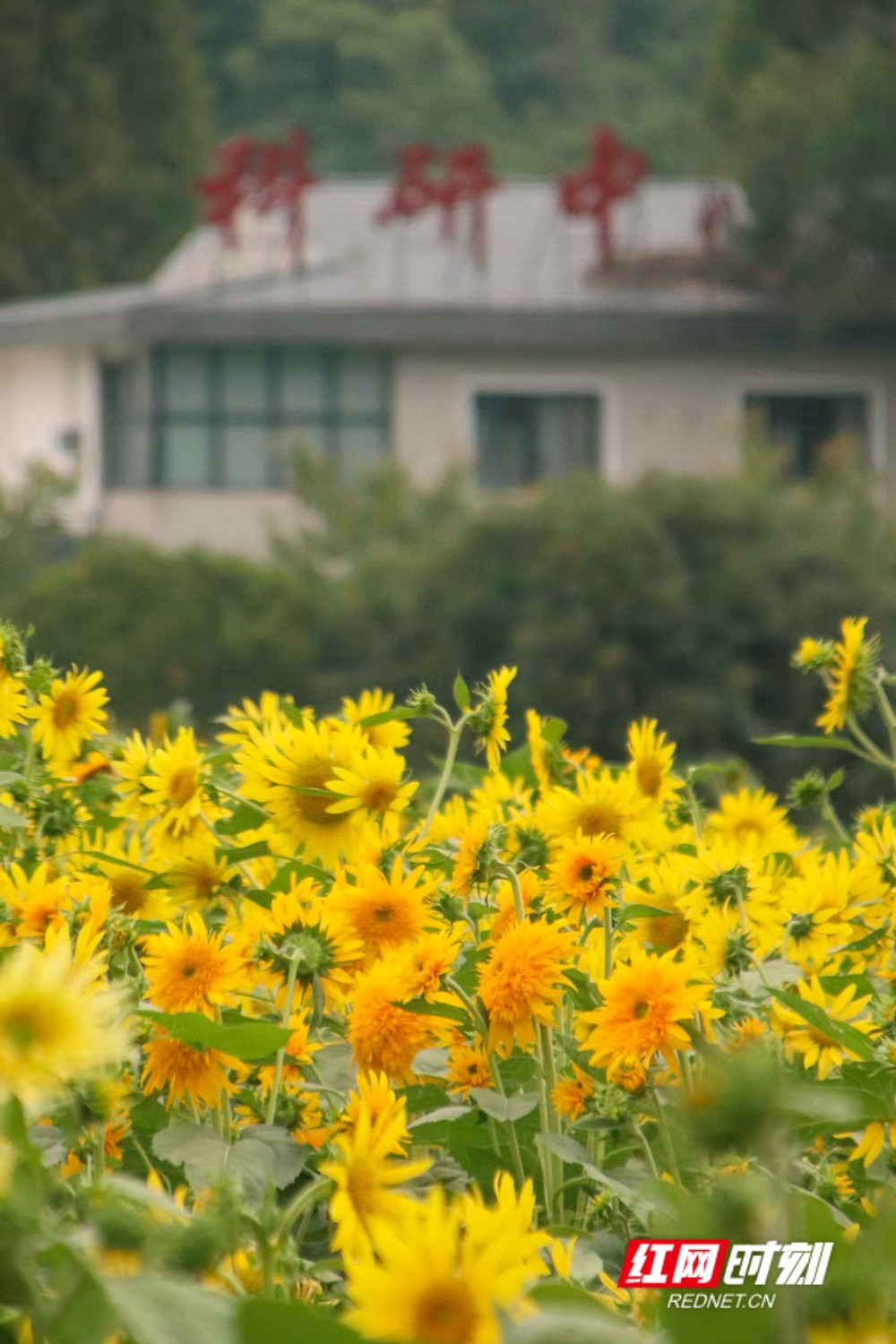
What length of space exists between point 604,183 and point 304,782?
23.5 m

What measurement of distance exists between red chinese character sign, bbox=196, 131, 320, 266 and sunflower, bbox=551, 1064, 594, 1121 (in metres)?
24.4

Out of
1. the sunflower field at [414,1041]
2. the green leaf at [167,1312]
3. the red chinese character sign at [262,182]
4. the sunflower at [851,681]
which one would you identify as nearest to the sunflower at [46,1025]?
the sunflower field at [414,1041]

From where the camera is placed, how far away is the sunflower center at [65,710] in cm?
188

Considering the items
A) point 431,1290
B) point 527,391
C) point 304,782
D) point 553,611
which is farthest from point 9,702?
point 527,391

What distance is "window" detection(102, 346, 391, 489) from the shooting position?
24.2 metres

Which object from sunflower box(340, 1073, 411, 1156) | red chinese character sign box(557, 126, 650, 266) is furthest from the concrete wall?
sunflower box(340, 1073, 411, 1156)

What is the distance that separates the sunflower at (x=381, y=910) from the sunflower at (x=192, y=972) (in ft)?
0.38

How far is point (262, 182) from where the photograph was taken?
25281 mm

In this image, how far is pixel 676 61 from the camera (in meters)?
42.2

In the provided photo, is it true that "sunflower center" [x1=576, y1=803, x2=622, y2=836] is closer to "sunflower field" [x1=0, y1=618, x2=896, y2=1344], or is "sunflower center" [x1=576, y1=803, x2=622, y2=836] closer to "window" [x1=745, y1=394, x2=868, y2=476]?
"sunflower field" [x1=0, y1=618, x2=896, y2=1344]

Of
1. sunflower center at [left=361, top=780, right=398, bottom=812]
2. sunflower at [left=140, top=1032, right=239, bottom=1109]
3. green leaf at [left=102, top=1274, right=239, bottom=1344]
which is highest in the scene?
green leaf at [left=102, top=1274, right=239, bottom=1344]

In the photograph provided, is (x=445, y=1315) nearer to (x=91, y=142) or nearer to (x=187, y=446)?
(x=187, y=446)

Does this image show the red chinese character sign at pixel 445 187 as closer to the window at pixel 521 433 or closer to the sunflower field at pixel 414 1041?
the window at pixel 521 433

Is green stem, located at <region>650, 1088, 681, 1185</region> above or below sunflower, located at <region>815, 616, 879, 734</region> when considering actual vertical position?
below
